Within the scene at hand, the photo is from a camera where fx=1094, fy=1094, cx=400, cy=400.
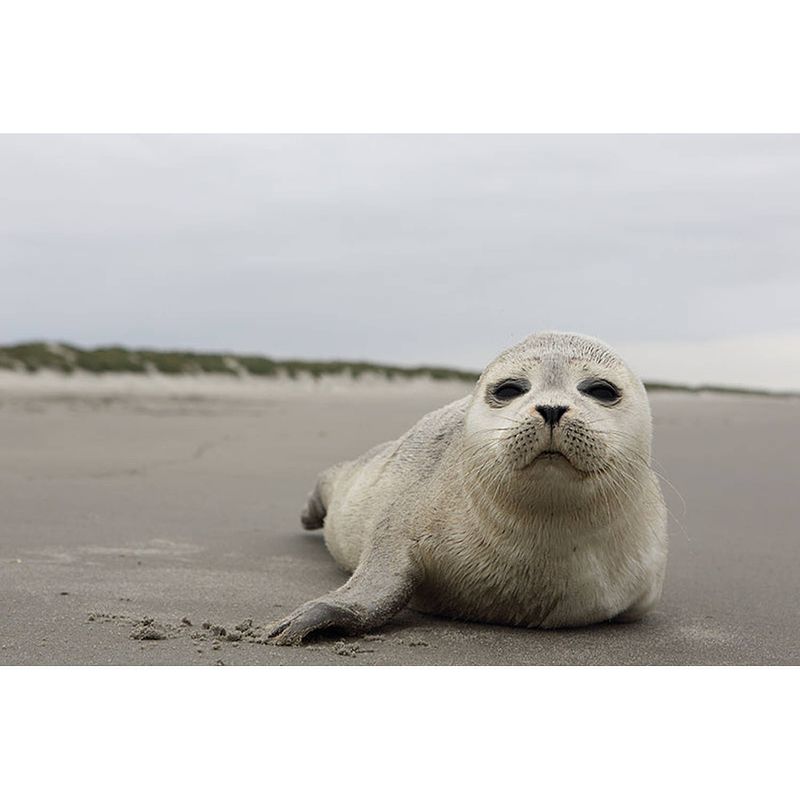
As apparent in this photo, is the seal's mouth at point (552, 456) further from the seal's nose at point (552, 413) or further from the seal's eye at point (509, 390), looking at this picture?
the seal's eye at point (509, 390)

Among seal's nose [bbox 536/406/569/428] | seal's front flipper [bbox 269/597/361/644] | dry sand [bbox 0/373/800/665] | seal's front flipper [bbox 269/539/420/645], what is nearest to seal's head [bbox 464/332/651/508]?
seal's nose [bbox 536/406/569/428]

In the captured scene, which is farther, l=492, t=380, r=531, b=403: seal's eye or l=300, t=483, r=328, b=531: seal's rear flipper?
l=300, t=483, r=328, b=531: seal's rear flipper

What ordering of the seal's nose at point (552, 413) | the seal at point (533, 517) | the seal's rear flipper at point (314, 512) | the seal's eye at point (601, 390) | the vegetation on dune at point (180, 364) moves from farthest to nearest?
1. the vegetation on dune at point (180, 364)
2. the seal's rear flipper at point (314, 512)
3. the seal's eye at point (601, 390)
4. the seal at point (533, 517)
5. the seal's nose at point (552, 413)

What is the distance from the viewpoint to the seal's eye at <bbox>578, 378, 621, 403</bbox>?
154 inches

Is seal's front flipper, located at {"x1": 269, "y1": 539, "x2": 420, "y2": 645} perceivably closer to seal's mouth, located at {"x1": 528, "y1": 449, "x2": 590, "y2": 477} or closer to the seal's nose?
seal's mouth, located at {"x1": 528, "y1": 449, "x2": 590, "y2": 477}

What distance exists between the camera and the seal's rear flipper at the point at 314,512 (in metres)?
6.33

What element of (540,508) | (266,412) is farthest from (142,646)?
(266,412)

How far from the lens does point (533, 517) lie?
393 cm

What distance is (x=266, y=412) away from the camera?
A: 15.9 metres

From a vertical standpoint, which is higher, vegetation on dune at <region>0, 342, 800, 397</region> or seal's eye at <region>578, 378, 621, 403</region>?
vegetation on dune at <region>0, 342, 800, 397</region>

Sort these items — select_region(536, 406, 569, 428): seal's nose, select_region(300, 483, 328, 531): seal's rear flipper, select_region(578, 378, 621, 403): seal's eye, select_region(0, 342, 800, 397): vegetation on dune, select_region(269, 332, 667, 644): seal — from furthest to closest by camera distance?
select_region(0, 342, 800, 397): vegetation on dune → select_region(300, 483, 328, 531): seal's rear flipper → select_region(578, 378, 621, 403): seal's eye → select_region(269, 332, 667, 644): seal → select_region(536, 406, 569, 428): seal's nose

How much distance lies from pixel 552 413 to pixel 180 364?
2196 centimetres

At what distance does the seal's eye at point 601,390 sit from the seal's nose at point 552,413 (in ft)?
1.12

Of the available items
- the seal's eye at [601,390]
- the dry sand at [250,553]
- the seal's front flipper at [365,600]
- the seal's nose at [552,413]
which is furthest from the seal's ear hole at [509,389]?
the dry sand at [250,553]
